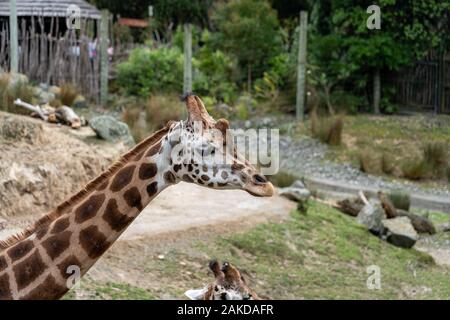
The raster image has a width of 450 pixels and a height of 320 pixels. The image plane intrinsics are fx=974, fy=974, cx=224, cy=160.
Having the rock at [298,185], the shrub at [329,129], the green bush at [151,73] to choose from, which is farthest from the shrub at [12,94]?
the green bush at [151,73]

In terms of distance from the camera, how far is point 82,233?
14.8ft

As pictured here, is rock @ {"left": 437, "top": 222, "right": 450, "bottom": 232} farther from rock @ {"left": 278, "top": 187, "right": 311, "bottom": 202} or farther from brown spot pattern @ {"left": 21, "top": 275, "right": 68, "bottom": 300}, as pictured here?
brown spot pattern @ {"left": 21, "top": 275, "right": 68, "bottom": 300}

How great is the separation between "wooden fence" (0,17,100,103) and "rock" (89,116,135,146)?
684cm

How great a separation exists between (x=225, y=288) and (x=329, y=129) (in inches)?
479

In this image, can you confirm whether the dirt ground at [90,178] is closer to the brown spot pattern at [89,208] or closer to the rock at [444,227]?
the rock at [444,227]

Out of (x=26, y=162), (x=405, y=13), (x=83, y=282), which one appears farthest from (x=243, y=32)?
(x=83, y=282)

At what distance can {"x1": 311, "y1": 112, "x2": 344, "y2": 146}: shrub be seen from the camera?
16.3m

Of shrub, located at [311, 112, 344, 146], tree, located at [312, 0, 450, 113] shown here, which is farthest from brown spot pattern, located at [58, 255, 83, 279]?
tree, located at [312, 0, 450, 113]

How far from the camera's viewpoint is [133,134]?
42.8ft

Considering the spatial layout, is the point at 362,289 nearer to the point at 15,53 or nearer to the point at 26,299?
the point at 26,299

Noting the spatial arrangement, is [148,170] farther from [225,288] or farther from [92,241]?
[225,288]

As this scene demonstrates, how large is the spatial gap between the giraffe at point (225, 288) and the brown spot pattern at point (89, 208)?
1.94 ft

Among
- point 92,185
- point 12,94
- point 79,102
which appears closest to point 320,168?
point 79,102

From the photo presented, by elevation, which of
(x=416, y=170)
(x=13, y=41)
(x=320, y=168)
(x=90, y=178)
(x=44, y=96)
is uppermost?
(x=13, y=41)
